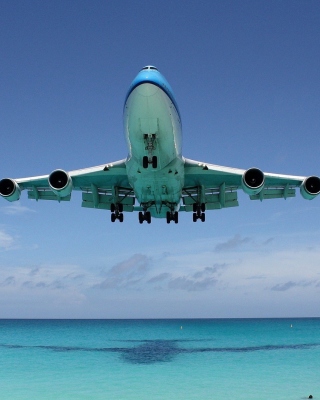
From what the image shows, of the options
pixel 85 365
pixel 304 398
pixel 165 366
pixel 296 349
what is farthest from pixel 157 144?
pixel 296 349

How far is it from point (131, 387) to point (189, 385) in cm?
524

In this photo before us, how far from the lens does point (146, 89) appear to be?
61.3 ft

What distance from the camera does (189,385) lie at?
4247 centimetres

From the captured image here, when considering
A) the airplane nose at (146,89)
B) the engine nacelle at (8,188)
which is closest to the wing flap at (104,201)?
the engine nacelle at (8,188)

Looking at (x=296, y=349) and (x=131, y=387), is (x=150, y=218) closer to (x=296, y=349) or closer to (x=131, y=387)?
(x=131, y=387)

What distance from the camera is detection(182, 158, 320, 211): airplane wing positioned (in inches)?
937

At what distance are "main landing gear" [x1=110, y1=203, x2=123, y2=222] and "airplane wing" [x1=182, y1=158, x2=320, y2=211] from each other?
3.73m

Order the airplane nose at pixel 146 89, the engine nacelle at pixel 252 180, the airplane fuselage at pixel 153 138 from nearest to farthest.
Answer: the airplane nose at pixel 146 89, the airplane fuselage at pixel 153 138, the engine nacelle at pixel 252 180

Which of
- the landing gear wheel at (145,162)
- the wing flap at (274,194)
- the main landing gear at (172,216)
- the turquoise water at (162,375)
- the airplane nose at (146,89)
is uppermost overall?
the airplane nose at (146,89)

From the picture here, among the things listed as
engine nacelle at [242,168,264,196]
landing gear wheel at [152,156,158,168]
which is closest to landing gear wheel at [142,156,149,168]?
landing gear wheel at [152,156,158,168]

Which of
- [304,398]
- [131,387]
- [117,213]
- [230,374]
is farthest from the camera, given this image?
[230,374]

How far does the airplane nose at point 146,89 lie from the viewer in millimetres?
18641

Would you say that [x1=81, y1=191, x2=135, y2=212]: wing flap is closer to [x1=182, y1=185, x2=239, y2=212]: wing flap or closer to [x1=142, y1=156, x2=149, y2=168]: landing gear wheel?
[x1=182, y1=185, x2=239, y2=212]: wing flap

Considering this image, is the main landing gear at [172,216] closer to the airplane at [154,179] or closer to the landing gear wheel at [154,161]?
the airplane at [154,179]
